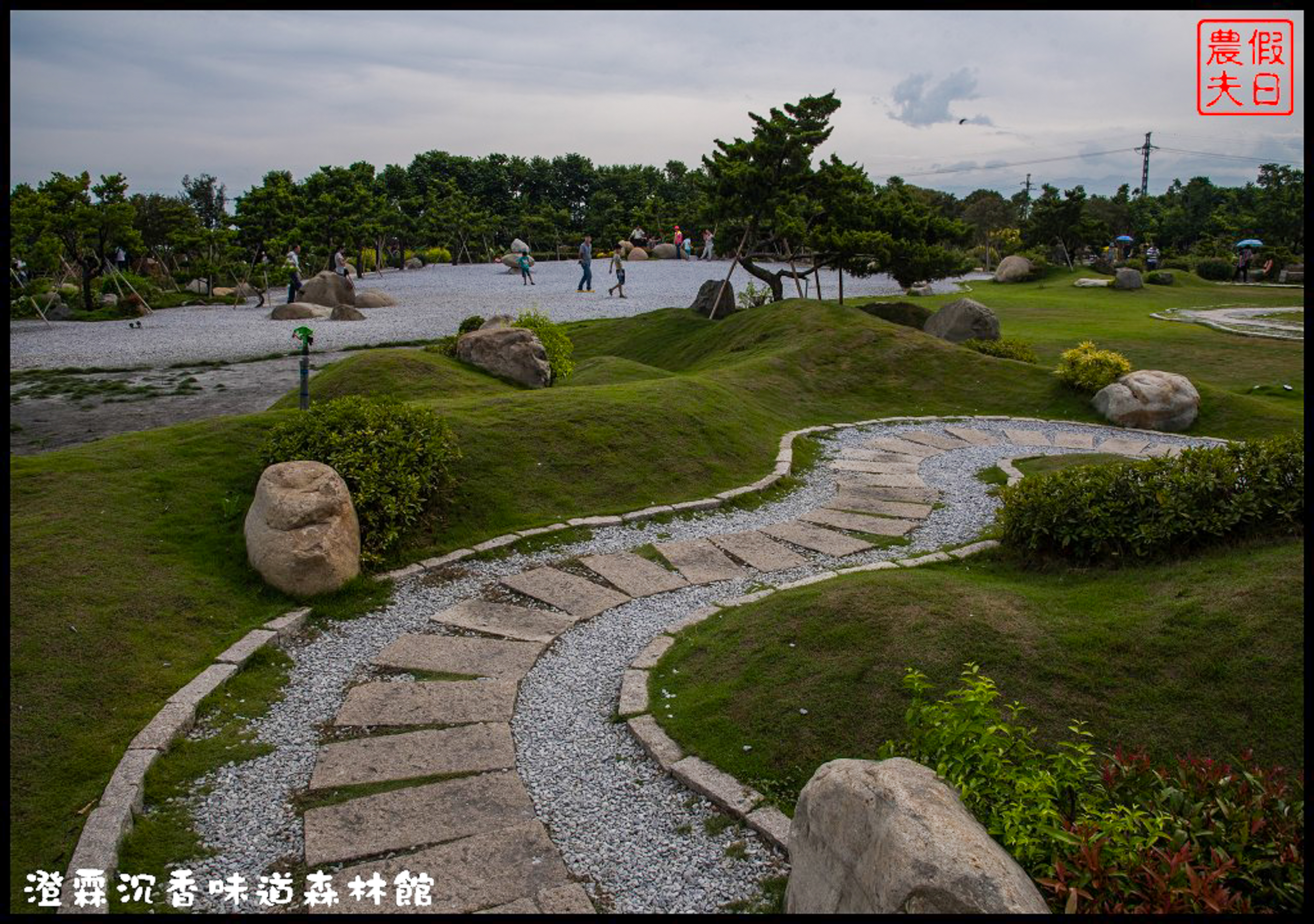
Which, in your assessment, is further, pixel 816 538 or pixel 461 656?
pixel 816 538

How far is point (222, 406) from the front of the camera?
15391 mm

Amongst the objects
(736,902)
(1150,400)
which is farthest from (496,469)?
(1150,400)

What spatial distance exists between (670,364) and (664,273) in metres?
21.7

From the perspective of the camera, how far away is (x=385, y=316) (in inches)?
1101

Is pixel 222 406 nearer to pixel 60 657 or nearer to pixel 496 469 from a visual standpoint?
pixel 496 469

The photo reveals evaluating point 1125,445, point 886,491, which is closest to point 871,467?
point 886,491

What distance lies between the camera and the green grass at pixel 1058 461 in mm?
11328

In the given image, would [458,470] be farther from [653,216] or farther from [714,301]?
[653,216]

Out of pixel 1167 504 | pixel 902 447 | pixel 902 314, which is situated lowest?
pixel 902 447

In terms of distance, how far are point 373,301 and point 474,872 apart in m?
28.7

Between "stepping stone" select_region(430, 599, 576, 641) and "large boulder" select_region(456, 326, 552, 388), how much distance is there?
26.0ft

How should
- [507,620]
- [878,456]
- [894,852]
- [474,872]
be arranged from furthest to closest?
[878,456]
[507,620]
[474,872]
[894,852]

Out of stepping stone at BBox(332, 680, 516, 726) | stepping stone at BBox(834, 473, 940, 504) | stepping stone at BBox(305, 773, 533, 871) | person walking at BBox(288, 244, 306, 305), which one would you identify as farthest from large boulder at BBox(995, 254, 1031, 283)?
stepping stone at BBox(305, 773, 533, 871)

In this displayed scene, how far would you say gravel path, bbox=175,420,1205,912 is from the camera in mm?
4188
